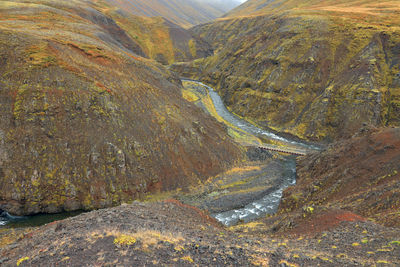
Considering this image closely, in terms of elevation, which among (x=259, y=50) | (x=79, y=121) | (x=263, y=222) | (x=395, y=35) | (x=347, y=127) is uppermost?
(x=395, y=35)

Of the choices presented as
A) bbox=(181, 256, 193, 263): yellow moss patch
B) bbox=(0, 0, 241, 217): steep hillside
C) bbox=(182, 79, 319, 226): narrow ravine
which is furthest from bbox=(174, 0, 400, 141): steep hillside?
bbox=(181, 256, 193, 263): yellow moss patch

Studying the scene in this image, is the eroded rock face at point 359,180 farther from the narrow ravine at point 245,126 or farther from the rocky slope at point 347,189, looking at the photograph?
the narrow ravine at point 245,126

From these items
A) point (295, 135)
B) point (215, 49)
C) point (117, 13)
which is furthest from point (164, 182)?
point (215, 49)

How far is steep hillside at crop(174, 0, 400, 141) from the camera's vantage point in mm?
50500

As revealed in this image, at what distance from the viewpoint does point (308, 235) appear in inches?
655

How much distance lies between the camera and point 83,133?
2977cm

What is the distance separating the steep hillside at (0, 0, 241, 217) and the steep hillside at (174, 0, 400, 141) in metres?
26.6

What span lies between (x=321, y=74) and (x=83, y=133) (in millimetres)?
58847

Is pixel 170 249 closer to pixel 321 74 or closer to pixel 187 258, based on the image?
pixel 187 258

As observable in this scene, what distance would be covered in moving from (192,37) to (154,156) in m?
121

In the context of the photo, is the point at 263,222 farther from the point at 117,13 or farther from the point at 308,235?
the point at 117,13

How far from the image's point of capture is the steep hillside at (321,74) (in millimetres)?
50500

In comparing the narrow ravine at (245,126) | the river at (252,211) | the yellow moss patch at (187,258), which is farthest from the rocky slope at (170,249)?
the narrow ravine at (245,126)

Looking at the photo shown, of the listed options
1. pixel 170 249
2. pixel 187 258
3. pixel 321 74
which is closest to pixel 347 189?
pixel 187 258
